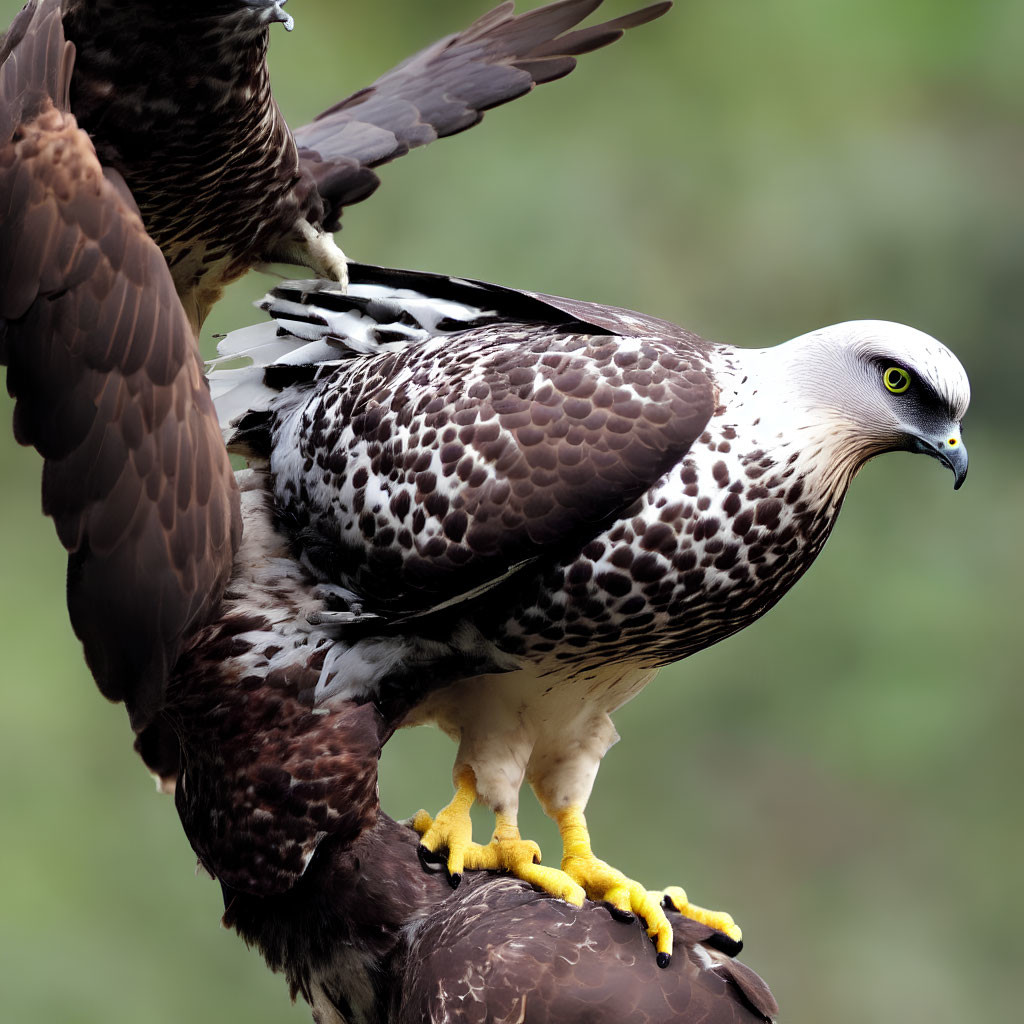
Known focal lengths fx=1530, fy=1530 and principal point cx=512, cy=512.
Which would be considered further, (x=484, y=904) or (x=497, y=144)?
(x=497, y=144)

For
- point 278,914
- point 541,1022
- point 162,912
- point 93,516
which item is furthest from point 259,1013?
point 93,516

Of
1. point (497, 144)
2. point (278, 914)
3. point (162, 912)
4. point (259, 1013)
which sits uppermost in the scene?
point (278, 914)

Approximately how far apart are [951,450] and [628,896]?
0.65 m

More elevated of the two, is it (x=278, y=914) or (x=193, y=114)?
(x=193, y=114)

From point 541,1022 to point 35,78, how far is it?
1.13 metres

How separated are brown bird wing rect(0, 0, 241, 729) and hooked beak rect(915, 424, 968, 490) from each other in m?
0.77

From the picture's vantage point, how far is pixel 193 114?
163 centimetres

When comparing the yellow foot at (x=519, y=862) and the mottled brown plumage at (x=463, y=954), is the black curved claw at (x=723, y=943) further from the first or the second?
the yellow foot at (x=519, y=862)

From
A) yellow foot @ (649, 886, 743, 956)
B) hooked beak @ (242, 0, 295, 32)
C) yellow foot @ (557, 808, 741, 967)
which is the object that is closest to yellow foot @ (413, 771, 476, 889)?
yellow foot @ (557, 808, 741, 967)

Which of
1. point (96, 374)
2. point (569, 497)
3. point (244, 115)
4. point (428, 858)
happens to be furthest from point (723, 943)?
point (244, 115)

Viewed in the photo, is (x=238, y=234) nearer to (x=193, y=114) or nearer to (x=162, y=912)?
(x=193, y=114)

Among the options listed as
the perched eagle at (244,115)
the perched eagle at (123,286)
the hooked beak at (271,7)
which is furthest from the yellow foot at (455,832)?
the hooked beak at (271,7)

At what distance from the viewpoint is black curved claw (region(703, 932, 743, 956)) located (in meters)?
1.83

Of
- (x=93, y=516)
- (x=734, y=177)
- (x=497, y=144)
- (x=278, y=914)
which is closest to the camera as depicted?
(x=93, y=516)
